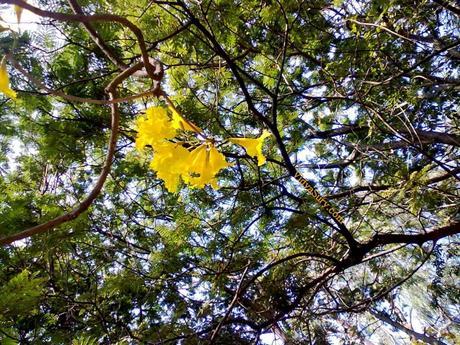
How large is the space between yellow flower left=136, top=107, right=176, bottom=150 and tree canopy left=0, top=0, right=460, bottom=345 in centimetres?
97

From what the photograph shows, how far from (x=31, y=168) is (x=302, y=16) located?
3354mm

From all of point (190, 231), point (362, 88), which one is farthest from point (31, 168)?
point (362, 88)

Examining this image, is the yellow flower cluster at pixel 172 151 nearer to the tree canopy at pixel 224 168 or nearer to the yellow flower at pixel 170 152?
the yellow flower at pixel 170 152

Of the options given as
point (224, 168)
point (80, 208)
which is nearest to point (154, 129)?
point (80, 208)

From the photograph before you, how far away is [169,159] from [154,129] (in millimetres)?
71

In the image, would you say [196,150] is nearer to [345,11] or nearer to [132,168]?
[132,168]

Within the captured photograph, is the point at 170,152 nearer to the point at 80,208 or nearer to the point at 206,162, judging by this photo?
the point at 206,162

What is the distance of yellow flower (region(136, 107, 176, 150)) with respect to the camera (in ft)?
2.81

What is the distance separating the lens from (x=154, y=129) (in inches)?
33.9

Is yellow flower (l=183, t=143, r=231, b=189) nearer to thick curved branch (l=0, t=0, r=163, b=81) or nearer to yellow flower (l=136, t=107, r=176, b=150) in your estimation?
yellow flower (l=136, t=107, r=176, b=150)

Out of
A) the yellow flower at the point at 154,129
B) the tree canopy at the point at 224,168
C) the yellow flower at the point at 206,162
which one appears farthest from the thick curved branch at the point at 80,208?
the tree canopy at the point at 224,168

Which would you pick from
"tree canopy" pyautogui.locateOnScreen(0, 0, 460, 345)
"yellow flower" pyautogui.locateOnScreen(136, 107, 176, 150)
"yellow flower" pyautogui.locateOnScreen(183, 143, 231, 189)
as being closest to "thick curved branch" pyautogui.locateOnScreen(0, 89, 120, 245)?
"yellow flower" pyautogui.locateOnScreen(136, 107, 176, 150)

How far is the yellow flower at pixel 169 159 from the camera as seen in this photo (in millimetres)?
859

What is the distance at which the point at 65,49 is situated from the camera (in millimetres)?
2734
